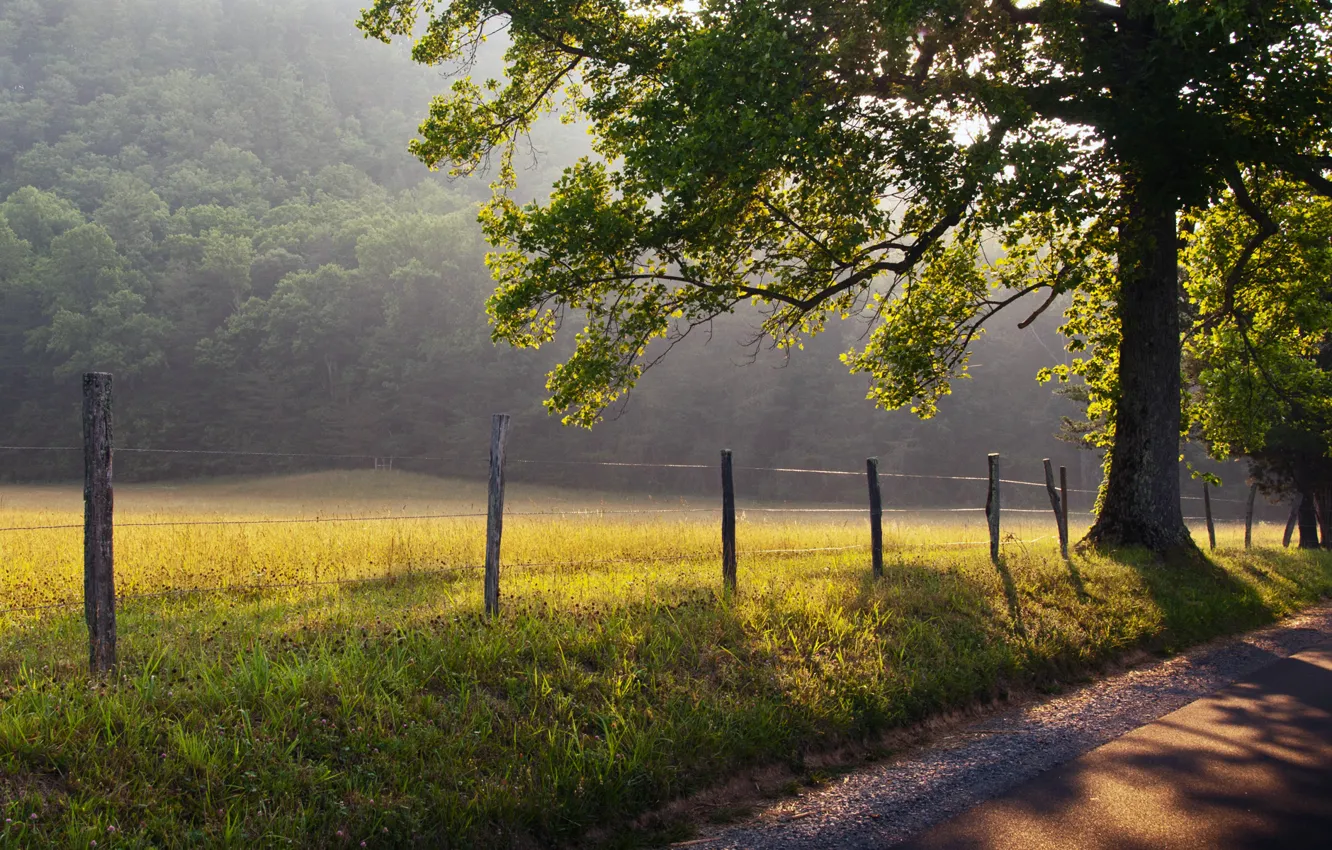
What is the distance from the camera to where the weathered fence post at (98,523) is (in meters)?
5.97

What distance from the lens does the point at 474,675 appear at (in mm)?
6461

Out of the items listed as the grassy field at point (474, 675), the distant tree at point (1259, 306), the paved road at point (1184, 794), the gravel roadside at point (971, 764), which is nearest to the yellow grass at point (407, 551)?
the grassy field at point (474, 675)

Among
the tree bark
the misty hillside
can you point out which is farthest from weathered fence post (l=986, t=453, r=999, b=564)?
the misty hillside

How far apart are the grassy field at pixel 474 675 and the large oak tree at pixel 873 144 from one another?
3814 millimetres

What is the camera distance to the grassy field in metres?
4.92

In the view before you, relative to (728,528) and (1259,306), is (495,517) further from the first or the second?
(1259,306)

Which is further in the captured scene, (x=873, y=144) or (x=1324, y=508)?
(x=1324, y=508)

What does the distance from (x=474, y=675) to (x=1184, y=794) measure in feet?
14.3

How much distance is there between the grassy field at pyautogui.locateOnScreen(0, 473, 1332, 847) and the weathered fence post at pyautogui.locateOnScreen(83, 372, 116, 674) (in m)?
0.24

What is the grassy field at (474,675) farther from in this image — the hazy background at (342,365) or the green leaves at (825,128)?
the hazy background at (342,365)

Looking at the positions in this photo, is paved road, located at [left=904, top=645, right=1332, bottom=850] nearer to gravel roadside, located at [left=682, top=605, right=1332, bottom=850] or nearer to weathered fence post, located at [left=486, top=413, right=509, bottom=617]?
gravel roadside, located at [left=682, top=605, right=1332, bottom=850]

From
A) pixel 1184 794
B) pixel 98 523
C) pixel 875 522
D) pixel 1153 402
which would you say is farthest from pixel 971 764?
pixel 1153 402

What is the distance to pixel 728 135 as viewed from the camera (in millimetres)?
11352

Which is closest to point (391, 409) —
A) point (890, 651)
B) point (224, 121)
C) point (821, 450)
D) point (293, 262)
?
point (293, 262)
